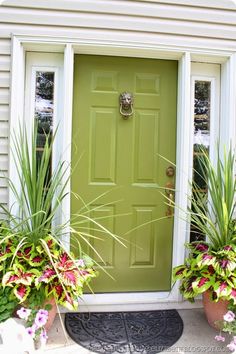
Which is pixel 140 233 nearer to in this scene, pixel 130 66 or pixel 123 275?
pixel 123 275

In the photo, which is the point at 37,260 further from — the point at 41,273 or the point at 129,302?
the point at 129,302

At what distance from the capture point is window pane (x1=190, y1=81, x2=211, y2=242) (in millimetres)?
2287

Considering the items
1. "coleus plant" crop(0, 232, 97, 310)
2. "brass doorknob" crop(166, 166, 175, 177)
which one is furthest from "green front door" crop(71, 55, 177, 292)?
"coleus plant" crop(0, 232, 97, 310)

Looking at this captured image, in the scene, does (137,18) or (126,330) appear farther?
(137,18)

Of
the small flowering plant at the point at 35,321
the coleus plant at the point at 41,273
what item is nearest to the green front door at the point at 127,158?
the coleus plant at the point at 41,273

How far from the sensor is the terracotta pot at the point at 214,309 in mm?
1832

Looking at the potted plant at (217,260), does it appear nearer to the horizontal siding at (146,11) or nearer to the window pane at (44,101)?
the horizontal siding at (146,11)

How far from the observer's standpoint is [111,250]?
7.38 feet

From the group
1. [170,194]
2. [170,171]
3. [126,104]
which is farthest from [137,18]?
[170,194]

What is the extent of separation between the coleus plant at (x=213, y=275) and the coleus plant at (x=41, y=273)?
0.68m

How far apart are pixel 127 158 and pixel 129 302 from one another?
1.11 meters

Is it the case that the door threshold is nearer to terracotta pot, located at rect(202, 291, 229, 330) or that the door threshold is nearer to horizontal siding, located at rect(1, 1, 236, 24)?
terracotta pot, located at rect(202, 291, 229, 330)

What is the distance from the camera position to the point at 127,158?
2242mm

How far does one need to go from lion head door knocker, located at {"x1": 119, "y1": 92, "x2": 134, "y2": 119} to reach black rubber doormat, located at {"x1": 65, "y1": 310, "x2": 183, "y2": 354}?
4.84 feet
